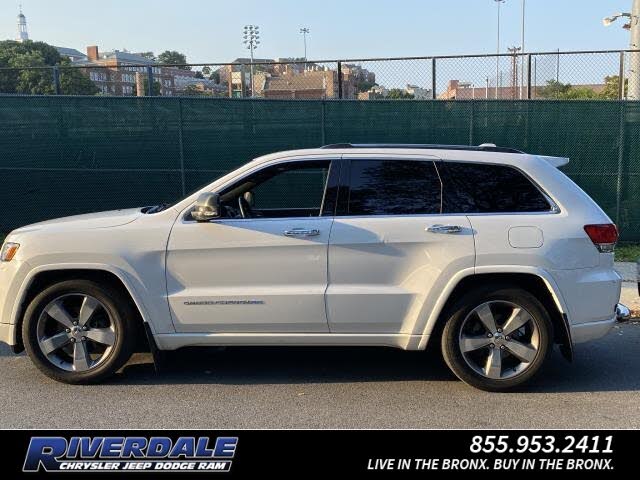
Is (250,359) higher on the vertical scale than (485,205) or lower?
lower

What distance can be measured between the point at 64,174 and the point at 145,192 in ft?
4.79

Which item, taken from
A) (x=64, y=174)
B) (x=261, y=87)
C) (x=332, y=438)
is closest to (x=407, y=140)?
(x=261, y=87)

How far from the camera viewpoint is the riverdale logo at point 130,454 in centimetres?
361

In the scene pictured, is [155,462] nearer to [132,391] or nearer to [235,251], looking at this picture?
[132,391]

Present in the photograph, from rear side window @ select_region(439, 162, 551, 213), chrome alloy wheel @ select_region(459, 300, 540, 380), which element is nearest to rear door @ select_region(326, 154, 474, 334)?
rear side window @ select_region(439, 162, 551, 213)

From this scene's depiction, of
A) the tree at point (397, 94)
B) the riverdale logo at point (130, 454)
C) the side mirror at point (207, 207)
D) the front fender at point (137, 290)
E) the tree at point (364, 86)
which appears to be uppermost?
the tree at point (364, 86)

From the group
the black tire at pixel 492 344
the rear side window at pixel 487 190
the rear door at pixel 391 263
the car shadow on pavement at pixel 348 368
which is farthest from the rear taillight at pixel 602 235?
the car shadow on pavement at pixel 348 368

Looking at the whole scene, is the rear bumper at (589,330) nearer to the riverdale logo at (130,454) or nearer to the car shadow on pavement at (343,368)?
A: the car shadow on pavement at (343,368)

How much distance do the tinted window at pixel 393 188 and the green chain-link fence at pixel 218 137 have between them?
602 centimetres

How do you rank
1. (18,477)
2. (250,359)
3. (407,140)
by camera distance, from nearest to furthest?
1. (18,477)
2. (250,359)
3. (407,140)

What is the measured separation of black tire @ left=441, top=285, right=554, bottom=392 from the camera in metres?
4.73

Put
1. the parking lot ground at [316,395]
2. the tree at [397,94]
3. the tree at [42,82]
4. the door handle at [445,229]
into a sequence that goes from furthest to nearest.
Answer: the tree at [42,82] → the tree at [397,94] → the door handle at [445,229] → the parking lot ground at [316,395]

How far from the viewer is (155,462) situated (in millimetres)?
3607

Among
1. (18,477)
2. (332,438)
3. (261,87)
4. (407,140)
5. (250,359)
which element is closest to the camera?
(18,477)
